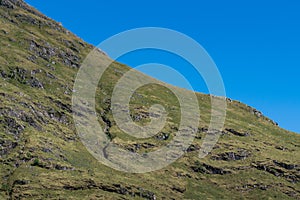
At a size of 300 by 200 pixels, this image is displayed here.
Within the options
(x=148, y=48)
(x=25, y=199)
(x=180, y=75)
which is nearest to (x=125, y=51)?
(x=148, y=48)

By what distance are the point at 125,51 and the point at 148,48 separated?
6.49 m

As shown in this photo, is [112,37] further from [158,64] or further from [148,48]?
[158,64]

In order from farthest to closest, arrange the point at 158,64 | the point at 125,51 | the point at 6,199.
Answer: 1. the point at 6,199
2. the point at 158,64
3. the point at 125,51

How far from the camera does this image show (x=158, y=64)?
454 feet

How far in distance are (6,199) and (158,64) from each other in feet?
334

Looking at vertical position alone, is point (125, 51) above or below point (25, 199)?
above

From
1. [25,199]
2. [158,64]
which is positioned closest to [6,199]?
[25,199]

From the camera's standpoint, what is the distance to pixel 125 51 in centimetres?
12938

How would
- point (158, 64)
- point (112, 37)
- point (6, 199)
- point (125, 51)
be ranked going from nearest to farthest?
1. point (112, 37)
2. point (125, 51)
3. point (158, 64)
4. point (6, 199)

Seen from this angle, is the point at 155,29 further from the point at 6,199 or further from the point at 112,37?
the point at 6,199

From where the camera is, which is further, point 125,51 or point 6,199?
point 6,199

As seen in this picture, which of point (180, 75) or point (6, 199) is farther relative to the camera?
point (6, 199)

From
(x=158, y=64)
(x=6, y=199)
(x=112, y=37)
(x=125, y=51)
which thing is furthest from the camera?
(x=6, y=199)

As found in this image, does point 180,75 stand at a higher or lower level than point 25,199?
higher
